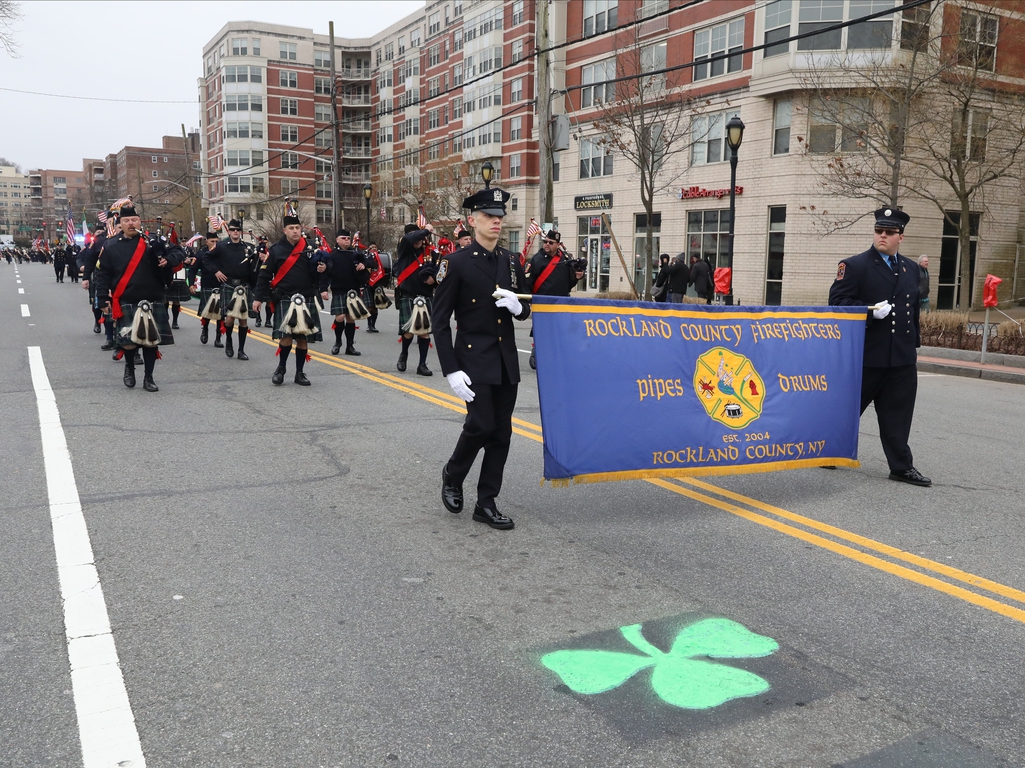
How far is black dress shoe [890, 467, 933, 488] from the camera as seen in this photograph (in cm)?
692

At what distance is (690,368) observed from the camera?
6.23 m

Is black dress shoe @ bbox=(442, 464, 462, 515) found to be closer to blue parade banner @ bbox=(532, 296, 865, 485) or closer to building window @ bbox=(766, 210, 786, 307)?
blue parade banner @ bbox=(532, 296, 865, 485)

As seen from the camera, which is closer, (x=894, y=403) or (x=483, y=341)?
(x=483, y=341)

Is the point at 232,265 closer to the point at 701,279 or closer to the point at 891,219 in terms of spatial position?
the point at 891,219

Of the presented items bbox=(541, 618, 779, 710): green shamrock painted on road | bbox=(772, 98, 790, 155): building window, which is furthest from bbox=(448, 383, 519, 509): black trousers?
bbox=(772, 98, 790, 155): building window

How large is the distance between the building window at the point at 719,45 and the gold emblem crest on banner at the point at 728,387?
2822 centimetres

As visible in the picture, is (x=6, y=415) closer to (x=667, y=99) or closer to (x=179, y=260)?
(x=179, y=260)

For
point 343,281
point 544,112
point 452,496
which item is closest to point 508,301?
point 452,496

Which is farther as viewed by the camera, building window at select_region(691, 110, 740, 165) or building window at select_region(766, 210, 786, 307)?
building window at select_region(691, 110, 740, 165)

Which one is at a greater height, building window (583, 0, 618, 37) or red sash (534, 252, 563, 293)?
building window (583, 0, 618, 37)

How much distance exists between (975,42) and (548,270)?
1792 cm

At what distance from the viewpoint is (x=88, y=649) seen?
3771 mm

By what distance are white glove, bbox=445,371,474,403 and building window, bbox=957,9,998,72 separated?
914 inches

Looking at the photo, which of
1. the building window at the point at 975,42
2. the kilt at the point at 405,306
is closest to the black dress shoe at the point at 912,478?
the kilt at the point at 405,306
